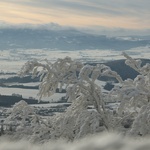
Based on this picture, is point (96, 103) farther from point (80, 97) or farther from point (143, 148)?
point (143, 148)

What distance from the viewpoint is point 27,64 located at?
713 centimetres

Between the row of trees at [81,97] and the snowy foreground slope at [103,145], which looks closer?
the snowy foreground slope at [103,145]

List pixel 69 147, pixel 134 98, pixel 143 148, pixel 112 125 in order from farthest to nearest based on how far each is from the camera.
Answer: pixel 112 125
pixel 134 98
pixel 69 147
pixel 143 148

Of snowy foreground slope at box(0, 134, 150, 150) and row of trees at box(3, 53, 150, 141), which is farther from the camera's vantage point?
row of trees at box(3, 53, 150, 141)

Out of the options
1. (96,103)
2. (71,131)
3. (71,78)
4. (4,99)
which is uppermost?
(71,78)

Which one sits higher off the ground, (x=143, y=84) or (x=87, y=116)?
(x=143, y=84)

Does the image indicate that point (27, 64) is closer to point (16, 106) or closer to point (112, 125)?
point (16, 106)

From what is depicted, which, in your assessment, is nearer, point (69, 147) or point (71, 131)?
point (69, 147)

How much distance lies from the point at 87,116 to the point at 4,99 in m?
91.8

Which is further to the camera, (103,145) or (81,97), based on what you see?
(81,97)

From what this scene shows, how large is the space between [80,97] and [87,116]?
2.58 ft

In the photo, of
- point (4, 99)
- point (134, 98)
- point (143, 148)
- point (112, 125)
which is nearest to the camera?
point (143, 148)

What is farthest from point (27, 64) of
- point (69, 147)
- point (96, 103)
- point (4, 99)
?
point (4, 99)

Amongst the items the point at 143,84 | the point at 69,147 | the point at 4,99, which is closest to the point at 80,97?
the point at 143,84
